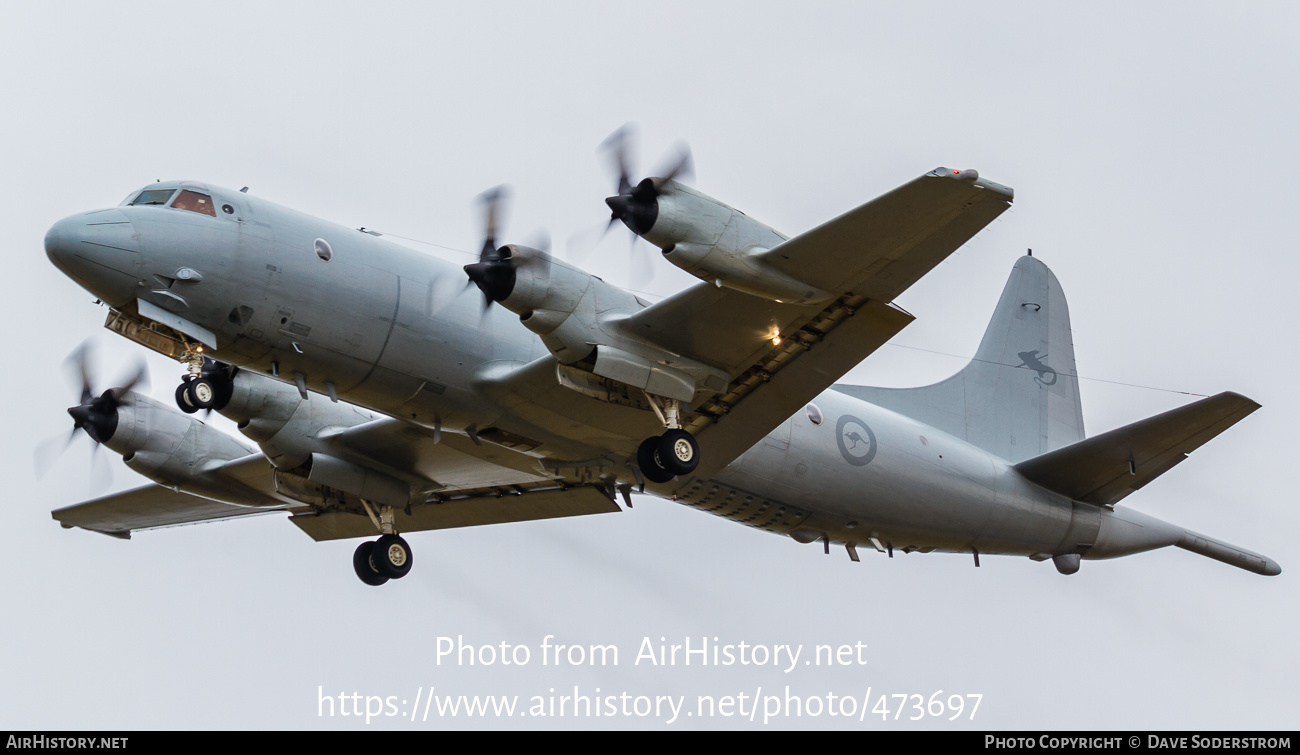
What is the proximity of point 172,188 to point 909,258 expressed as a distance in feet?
27.8

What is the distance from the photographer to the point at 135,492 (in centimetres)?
2262

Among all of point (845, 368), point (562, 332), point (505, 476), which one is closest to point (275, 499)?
point (505, 476)

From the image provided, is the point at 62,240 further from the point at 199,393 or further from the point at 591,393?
the point at 591,393

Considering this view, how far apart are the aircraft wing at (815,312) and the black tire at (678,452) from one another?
97 centimetres

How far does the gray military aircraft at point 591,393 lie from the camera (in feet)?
50.1

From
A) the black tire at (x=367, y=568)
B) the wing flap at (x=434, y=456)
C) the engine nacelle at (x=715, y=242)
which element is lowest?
the black tire at (x=367, y=568)

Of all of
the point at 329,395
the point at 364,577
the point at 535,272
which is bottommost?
the point at 364,577

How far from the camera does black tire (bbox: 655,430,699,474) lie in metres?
16.3

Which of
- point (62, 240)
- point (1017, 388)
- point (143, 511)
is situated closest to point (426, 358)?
point (62, 240)

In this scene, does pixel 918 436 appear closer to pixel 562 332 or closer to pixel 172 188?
pixel 562 332

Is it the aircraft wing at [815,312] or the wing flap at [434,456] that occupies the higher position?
the aircraft wing at [815,312]

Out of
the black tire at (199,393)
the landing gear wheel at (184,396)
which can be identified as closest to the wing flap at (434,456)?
the black tire at (199,393)

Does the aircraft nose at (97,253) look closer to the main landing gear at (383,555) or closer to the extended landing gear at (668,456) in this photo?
the main landing gear at (383,555)

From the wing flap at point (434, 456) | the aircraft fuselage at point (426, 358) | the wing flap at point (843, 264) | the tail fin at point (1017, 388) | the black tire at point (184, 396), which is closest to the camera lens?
the wing flap at point (843, 264)
